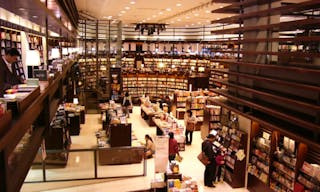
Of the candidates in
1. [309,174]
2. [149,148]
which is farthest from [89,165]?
[309,174]

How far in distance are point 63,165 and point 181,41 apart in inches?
957

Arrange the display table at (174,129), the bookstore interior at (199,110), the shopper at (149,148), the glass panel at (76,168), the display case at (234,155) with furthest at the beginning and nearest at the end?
the display table at (174,129)
the shopper at (149,148)
the glass panel at (76,168)
the display case at (234,155)
the bookstore interior at (199,110)

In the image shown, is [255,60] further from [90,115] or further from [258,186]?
[90,115]

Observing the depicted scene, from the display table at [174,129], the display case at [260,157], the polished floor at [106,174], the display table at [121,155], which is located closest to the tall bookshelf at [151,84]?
the display table at [174,129]

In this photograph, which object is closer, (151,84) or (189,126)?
(189,126)

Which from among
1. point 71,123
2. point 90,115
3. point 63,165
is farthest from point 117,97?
point 63,165

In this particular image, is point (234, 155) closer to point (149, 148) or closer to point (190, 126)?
point (149, 148)

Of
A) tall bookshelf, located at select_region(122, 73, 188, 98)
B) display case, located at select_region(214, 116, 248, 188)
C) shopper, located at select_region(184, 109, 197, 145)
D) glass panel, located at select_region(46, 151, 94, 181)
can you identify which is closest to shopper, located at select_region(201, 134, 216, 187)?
display case, located at select_region(214, 116, 248, 188)

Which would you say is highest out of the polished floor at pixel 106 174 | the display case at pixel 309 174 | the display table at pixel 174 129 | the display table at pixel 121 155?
the display case at pixel 309 174

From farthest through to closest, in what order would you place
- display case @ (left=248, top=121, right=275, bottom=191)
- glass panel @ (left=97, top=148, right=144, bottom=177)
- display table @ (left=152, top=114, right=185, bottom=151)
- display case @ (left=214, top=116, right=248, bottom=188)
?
display table @ (left=152, top=114, right=185, bottom=151)
glass panel @ (left=97, top=148, right=144, bottom=177)
display case @ (left=214, top=116, right=248, bottom=188)
display case @ (left=248, top=121, right=275, bottom=191)

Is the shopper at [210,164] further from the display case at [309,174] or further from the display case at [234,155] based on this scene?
the display case at [309,174]

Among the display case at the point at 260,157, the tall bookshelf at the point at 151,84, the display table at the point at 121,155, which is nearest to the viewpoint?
the display case at the point at 260,157

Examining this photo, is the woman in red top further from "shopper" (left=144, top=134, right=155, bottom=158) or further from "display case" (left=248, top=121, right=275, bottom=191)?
"shopper" (left=144, top=134, right=155, bottom=158)

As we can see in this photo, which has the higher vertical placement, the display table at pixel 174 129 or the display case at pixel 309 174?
the display case at pixel 309 174
